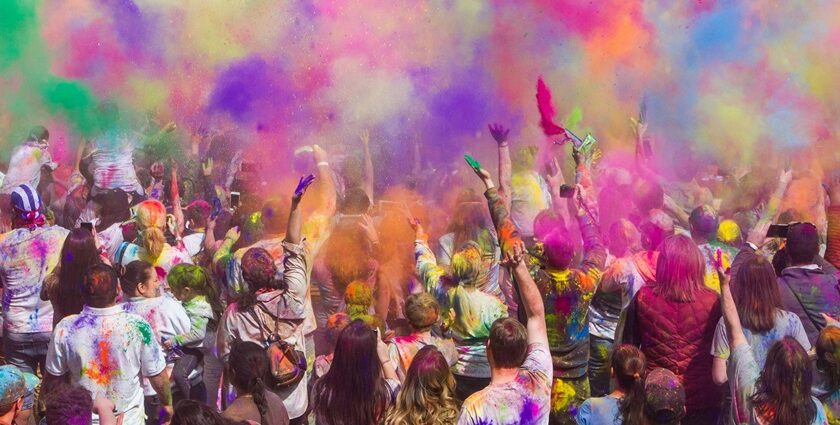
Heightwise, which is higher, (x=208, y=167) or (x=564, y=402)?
(x=208, y=167)

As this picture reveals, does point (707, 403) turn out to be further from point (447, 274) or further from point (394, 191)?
point (394, 191)

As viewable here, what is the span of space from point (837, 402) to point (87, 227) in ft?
15.1

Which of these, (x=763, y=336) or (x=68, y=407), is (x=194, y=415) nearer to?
(x=68, y=407)

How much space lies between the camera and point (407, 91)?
9656 millimetres

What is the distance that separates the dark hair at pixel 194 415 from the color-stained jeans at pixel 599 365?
2997mm

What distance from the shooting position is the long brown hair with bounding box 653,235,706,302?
16.0 ft

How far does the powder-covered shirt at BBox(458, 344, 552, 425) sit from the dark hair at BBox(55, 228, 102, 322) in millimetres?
2639

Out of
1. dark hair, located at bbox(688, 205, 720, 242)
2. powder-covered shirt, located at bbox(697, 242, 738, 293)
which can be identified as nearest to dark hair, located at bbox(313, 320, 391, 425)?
powder-covered shirt, located at bbox(697, 242, 738, 293)

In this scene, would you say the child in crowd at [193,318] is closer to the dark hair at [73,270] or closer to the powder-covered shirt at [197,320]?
the powder-covered shirt at [197,320]

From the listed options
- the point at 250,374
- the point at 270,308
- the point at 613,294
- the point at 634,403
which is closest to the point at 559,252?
the point at 613,294

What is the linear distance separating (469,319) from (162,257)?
7.47 ft

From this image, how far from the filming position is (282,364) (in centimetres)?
488

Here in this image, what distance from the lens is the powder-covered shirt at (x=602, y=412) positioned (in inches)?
164

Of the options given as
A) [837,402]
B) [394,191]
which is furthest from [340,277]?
[837,402]
